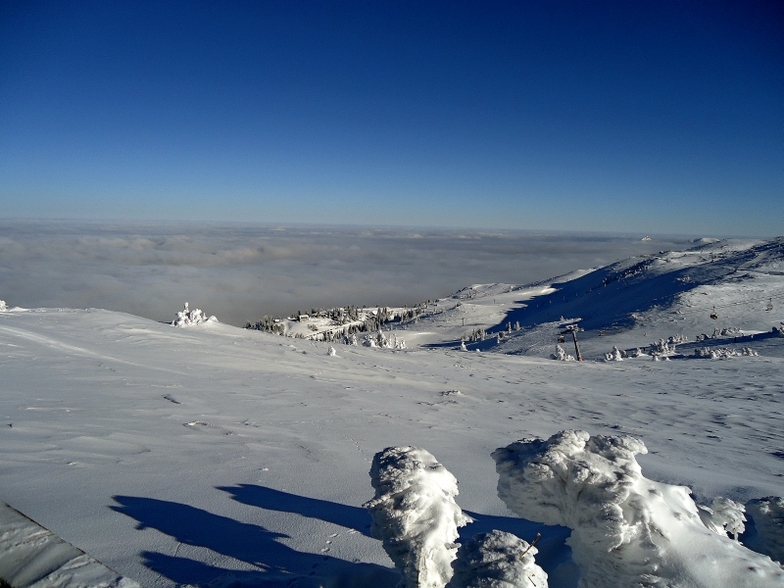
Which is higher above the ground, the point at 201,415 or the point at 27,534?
the point at 27,534

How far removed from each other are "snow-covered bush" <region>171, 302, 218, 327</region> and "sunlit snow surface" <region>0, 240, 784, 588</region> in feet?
5.49

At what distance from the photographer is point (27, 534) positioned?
245 centimetres

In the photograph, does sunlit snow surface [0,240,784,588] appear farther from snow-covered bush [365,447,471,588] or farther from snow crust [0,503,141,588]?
snow crust [0,503,141,588]

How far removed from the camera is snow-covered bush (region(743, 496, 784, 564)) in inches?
145

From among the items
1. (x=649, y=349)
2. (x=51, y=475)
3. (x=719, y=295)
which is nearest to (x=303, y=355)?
(x=51, y=475)

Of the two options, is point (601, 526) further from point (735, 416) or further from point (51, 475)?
point (735, 416)

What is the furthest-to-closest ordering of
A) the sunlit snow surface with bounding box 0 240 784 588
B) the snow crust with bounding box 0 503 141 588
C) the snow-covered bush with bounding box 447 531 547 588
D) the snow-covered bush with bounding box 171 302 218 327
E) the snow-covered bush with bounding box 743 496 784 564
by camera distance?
the snow-covered bush with bounding box 171 302 218 327
the sunlit snow surface with bounding box 0 240 784 588
the snow-covered bush with bounding box 743 496 784 564
the snow-covered bush with bounding box 447 531 547 588
the snow crust with bounding box 0 503 141 588

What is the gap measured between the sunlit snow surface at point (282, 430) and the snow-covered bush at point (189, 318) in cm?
167

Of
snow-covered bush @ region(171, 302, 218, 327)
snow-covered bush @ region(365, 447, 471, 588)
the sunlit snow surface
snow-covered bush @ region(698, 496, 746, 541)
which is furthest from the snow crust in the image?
snow-covered bush @ region(171, 302, 218, 327)

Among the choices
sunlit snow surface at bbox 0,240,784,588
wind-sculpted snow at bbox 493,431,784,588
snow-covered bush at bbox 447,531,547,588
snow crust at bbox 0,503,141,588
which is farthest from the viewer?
sunlit snow surface at bbox 0,240,784,588

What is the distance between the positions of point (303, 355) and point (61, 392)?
8887 mm

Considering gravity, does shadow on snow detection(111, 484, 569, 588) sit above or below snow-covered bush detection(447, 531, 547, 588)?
below

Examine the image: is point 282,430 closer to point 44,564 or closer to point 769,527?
point 44,564

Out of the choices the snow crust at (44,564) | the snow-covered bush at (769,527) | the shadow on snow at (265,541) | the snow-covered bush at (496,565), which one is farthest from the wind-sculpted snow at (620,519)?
the snow crust at (44,564)
